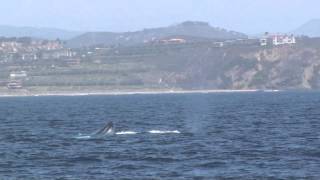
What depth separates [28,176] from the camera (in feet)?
164

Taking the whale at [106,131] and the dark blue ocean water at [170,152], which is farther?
the whale at [106,131]

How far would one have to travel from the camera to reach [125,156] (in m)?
59.3

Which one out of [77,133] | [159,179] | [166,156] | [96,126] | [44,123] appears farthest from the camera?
[44,123]

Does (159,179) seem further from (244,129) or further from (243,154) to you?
(244,129)

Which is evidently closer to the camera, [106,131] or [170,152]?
[170,152]

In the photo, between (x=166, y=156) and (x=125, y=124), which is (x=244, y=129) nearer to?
(x=125, y=124)

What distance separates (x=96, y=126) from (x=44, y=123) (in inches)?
Result: 440

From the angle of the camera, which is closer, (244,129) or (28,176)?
(28,176)

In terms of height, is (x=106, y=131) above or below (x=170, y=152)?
below

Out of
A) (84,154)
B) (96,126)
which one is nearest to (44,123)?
(96,126)

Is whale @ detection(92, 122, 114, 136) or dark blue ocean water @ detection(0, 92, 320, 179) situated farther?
whale @ detection(92, 122, 114, 136)

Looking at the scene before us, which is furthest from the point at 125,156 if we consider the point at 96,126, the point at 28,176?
the point at 96,126

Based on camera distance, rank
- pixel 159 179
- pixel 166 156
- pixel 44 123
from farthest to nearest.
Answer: pixel 44 123
pixel 166 156
pixel 159 179

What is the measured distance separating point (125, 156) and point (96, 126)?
36.3m
